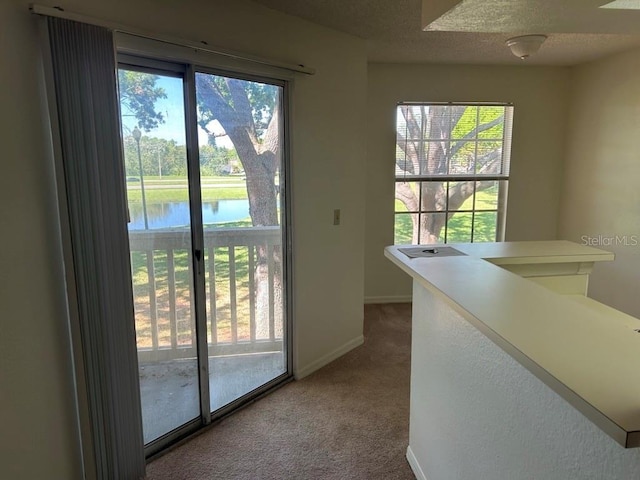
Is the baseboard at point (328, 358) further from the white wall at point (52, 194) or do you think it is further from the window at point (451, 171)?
the window at point (451, 171)

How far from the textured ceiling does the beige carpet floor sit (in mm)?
1932

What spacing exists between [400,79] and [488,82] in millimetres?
845

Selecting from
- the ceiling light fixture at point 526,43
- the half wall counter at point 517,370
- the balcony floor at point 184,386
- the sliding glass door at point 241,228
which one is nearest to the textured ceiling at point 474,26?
the ceiling light fixture at point 526,43

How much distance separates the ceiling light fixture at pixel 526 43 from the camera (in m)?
2.81

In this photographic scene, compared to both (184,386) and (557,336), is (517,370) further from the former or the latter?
(184,386)

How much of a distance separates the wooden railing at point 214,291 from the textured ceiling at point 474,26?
1323 millimetres

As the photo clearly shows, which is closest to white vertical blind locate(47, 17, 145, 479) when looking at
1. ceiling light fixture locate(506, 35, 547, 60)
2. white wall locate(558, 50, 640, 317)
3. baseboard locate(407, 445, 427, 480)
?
baseboard locate(407, 445, 427, 480)

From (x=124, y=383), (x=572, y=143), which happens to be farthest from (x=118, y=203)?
(x=572, y=143)

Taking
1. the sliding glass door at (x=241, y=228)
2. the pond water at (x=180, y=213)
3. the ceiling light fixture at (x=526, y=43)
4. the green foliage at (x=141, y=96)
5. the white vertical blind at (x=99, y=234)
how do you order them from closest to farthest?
1. the white vertical blind at (x=99, y=234)
2. the green foliage at (x=141, y=96)
3. the pond water at (x=180, y=213)
4. the sliding glass door at (x=241, y=228)
5. the ceiling light fixture at (x=526, y=43)

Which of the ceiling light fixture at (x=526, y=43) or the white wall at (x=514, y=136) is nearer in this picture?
the ceiling light fixture at (x=526, y=43)

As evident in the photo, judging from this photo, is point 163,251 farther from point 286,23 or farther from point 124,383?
point 286,23

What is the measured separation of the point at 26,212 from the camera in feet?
5.04

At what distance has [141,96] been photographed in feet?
6.51

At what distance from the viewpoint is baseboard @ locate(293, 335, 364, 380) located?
9.73 ft
